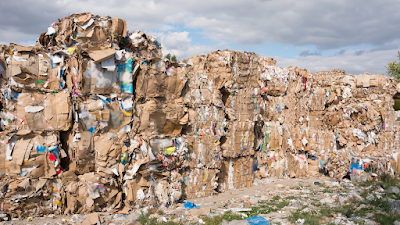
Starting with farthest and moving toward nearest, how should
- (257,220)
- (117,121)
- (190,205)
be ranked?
(190,205) → (117,121) → (257,220)

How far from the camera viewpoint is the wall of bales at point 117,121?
415 cm

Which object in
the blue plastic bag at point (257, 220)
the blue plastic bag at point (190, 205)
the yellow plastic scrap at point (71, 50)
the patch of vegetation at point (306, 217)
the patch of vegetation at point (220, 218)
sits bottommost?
the blue plastic bag at point (190, 205)

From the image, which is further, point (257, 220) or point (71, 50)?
point (71, 50)

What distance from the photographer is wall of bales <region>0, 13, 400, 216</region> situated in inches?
163

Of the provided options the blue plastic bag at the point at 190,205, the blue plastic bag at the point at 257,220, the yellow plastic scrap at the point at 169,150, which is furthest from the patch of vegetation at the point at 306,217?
the yellow plastic scrap at the point at 169,150

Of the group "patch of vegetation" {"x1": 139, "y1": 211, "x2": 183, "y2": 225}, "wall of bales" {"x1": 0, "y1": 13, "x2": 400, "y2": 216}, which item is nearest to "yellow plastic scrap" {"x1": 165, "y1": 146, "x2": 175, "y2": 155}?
"wall of bales" {"x1": 0, "y1": 13, "x2": 400, "y2": 216}

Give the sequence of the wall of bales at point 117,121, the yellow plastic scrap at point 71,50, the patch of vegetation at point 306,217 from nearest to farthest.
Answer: the patch of vegetation at point 306,217
the wall of bales at point 117,121
the yellow plastic scrap at point 71,50

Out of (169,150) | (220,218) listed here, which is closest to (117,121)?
(169,150)

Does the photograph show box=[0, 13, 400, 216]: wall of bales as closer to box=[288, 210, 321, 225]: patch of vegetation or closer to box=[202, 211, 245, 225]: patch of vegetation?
box=[202, 211, 245, 225]: patch of vegetation

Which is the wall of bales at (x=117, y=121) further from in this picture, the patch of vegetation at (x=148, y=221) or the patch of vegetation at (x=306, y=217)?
the patch of vegetation at (x=306, y=217)

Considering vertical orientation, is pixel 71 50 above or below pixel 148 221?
above

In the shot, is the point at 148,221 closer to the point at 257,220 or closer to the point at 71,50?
the point at 257,220

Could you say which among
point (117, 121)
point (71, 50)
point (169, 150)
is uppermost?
point (71, 50)

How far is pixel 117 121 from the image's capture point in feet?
14.8
